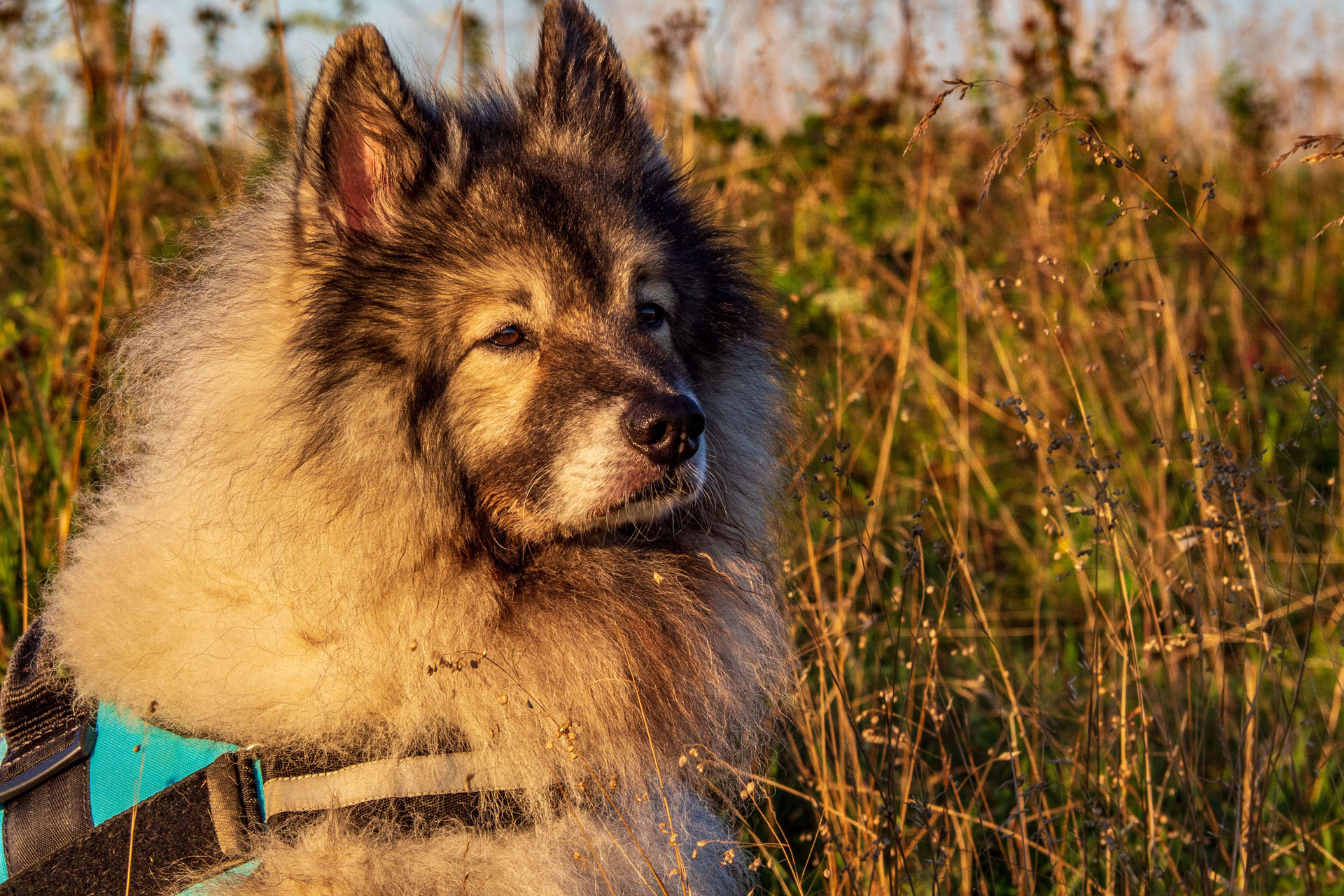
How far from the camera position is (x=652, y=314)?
2506mm

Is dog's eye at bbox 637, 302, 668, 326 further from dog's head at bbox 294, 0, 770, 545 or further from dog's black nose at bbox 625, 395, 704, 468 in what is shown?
dog's black nose at bbox 625, 395, 704, 468

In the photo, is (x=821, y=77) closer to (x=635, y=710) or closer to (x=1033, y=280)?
(x=1033, y=280)

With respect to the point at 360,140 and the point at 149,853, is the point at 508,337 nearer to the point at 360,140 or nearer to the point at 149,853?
the point at 360,140

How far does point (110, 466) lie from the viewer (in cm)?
272

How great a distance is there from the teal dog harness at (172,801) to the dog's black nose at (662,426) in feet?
2.33

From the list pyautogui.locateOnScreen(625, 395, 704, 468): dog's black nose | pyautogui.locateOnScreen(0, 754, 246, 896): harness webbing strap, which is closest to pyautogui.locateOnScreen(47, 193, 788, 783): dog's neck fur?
pyautogui.locateOnScreen(0, 754, 246, 896): harness webbing strap

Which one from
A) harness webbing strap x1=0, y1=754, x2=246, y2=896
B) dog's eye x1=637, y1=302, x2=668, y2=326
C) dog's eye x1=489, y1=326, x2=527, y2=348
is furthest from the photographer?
dog's eye x1=637, y1=302, x2=668, y2=326

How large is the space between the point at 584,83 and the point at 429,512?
1.18 m

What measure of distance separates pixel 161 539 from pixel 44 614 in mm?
394

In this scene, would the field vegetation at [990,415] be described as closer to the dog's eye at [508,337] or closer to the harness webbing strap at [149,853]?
the dog's eye at [508,337]

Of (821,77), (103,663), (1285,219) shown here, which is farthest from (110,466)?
(1285,219)

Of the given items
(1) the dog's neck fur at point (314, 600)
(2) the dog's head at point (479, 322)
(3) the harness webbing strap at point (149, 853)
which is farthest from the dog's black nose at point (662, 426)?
(3) the harness webbing strap at point (149, 853)

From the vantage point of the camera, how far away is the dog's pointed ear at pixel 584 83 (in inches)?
101

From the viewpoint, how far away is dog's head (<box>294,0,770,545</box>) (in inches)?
84.3
